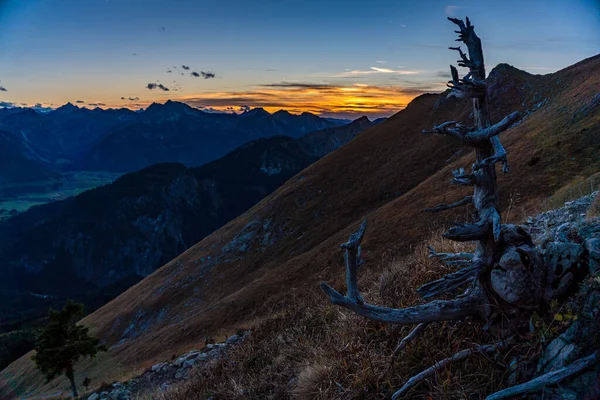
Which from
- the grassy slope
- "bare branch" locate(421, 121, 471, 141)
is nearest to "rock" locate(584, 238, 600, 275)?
"bare branch" locate(421, 121, 471, 141)

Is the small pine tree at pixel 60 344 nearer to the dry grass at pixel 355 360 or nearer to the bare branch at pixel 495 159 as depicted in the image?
the dry grass at pixel 355 360

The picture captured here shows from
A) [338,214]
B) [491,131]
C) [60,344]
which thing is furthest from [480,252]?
[338,214]

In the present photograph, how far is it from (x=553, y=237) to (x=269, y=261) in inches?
2074

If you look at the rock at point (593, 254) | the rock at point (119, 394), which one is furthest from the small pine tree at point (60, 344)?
the rock at point (593, 254)

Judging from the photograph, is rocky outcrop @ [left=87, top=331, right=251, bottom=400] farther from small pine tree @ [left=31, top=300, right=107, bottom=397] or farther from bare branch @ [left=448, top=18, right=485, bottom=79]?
small pine tree @ [left=31, top=300, right=107, bottom=397]

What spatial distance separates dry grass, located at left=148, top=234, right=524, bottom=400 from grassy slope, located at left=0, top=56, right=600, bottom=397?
10643mm

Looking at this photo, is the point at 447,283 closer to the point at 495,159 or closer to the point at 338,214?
the point at 495,159

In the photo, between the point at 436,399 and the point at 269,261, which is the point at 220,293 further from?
the point at 436,399

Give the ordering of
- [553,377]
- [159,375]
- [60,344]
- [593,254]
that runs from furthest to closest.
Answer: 1. [60,344]
2. [159,375]
3. [593,254]
4. [553,377]

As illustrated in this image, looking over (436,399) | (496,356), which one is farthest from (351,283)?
(496,356)

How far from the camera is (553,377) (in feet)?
10.2

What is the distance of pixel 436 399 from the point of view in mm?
3818

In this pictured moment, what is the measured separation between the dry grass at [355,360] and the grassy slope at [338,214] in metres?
10.6

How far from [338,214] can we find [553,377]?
5512 centimetres
